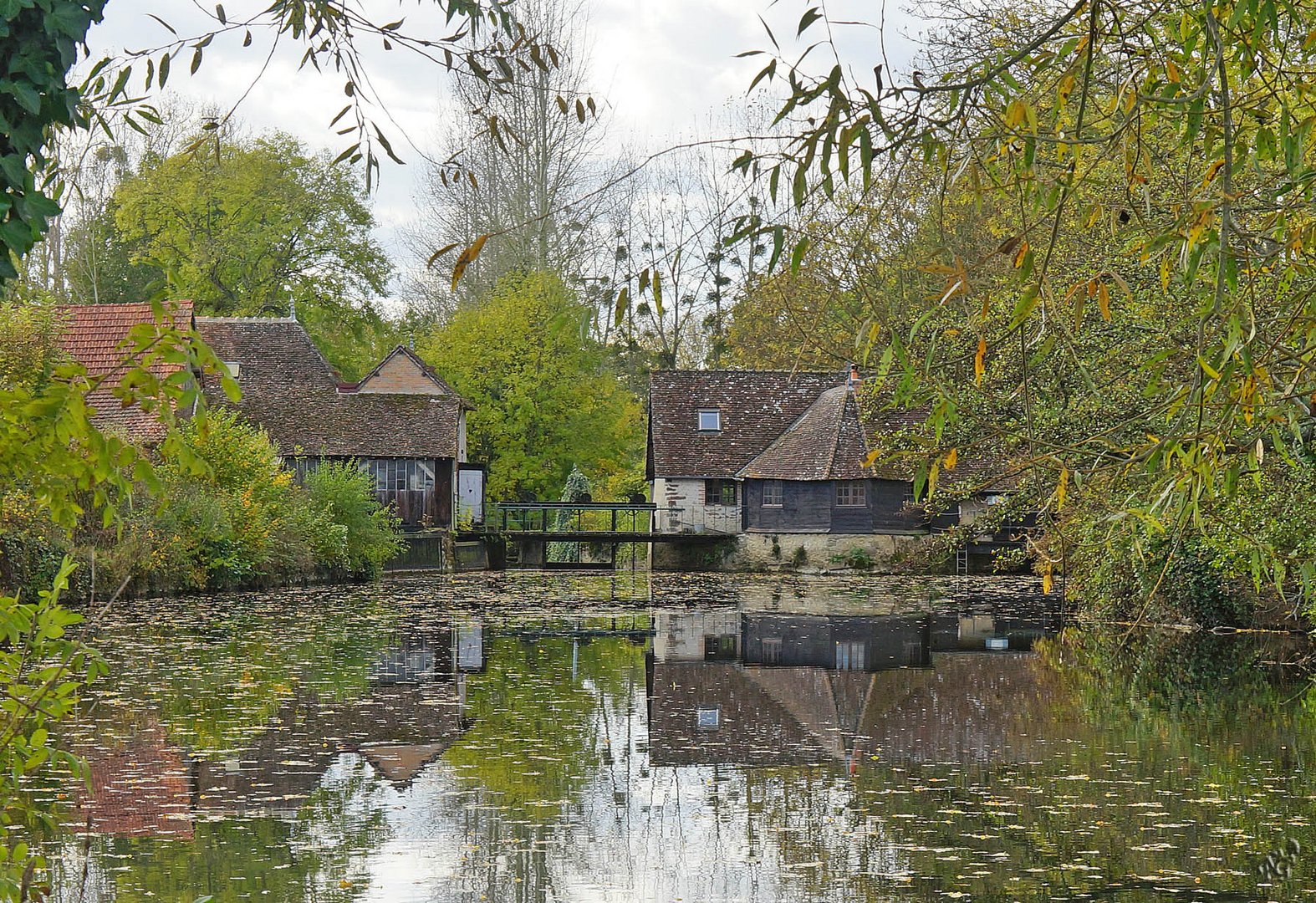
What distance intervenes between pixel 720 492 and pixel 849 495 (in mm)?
4869

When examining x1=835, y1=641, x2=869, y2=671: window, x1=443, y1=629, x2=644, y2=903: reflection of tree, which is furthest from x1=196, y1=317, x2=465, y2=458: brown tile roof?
x1=835, y1=641, x2=869, y2=671: window

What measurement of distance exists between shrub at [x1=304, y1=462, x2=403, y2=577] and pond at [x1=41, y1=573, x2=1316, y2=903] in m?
11.4

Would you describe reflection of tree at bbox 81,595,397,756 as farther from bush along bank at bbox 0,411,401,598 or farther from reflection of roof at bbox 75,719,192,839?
bush along bank at bbox 0,411,401,598

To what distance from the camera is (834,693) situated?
1512cm

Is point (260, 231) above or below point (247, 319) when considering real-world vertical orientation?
above

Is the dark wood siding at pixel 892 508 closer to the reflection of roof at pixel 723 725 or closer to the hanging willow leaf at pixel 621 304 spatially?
the reflection of roof at pixel 723 725

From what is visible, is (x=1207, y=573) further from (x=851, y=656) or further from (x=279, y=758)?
(x=279, y=758)

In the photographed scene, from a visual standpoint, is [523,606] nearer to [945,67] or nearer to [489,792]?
[945,67]

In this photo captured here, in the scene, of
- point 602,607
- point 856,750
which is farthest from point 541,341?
point 856,750

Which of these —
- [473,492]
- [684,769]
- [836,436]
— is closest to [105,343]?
[473,492]

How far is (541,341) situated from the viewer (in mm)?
46250

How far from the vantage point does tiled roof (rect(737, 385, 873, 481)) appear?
41.5 metres

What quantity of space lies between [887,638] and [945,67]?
27.9ft

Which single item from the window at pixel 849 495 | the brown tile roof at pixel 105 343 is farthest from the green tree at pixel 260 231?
the window at pixel 849 495
